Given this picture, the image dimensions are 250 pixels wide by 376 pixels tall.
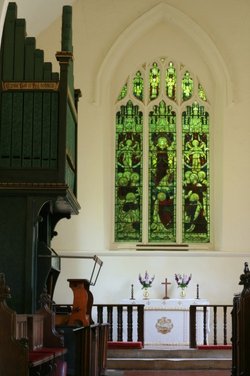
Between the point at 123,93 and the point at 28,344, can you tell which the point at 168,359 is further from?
the point at 123,93

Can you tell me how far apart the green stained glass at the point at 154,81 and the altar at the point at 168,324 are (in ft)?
13.8

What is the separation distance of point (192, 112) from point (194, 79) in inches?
24.3

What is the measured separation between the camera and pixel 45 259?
9289 millimetres

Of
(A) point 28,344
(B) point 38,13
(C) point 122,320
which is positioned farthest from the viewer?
(B) point 38,13

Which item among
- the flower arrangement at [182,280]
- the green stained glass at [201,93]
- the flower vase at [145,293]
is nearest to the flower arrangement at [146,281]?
the flower vase at [145,293]

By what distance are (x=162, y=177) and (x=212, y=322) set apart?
9.56ft

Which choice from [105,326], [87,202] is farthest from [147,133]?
[105,326]

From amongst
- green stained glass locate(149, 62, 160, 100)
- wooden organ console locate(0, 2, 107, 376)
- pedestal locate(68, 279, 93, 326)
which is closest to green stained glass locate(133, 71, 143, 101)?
green stained glass locate(149, 62, 160, 100)

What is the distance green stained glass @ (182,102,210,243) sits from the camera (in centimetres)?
1505

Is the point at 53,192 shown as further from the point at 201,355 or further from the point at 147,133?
the point at 147,133

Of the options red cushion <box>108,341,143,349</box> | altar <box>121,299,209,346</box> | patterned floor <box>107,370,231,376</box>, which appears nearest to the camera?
patterned floor <box>107,370,231,376</box>

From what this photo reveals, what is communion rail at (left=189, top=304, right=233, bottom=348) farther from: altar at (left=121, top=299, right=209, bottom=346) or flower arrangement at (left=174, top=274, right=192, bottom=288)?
flower arrangement at (left=174, top=274, right=192, bottom=288)

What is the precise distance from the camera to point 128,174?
A: 15.2 m

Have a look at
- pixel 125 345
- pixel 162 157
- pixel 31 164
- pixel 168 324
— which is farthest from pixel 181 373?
pixel 162 157
